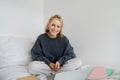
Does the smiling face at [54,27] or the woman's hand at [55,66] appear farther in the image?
the smiling face at [54,27]

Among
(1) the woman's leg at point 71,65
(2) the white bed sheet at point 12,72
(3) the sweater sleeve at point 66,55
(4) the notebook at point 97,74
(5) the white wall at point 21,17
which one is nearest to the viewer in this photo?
(4) the notebook at point 97,74

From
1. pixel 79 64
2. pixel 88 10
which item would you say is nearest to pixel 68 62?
pixel 79 64

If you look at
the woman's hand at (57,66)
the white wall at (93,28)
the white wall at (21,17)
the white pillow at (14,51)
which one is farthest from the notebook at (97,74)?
the white wall at (21,17)

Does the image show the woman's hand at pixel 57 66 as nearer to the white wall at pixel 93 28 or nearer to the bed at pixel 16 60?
the bed at pixel 16 60

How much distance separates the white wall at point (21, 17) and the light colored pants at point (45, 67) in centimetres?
52

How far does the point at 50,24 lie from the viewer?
5.22ft

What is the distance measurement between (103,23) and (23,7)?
2.43ft

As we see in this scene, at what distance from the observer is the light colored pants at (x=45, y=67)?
134cm

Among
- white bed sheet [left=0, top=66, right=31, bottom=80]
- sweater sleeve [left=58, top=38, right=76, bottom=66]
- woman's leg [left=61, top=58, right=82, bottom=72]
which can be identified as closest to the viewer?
white bed sheet [left=0, top=66, right=31, bottom=80]

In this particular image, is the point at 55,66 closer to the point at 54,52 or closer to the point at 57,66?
the point at 57,66

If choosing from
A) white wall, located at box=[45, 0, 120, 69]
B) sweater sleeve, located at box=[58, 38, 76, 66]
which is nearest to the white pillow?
sweater sleeve, located at box=[58, 38, 76, 66]

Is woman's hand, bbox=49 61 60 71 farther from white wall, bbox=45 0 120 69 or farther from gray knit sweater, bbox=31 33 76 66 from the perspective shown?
white wall, bbox=45 0 120 69

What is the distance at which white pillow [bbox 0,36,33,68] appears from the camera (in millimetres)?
1519

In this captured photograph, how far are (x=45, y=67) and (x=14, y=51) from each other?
1.06 ft
